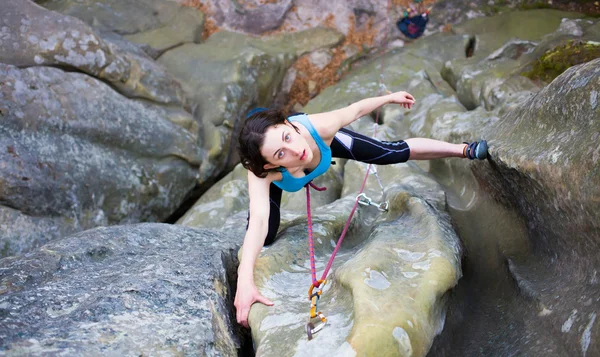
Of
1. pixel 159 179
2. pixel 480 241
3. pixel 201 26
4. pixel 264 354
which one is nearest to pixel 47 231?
pixel 159 179

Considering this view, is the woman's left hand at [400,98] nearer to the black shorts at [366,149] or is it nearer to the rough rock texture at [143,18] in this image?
the black shorts at [366,149]

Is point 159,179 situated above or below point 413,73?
below

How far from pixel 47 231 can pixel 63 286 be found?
131 inches

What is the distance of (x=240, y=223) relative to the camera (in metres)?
4.91

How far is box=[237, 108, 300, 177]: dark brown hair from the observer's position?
3186mm

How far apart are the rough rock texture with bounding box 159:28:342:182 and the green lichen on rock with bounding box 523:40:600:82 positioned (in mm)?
4393

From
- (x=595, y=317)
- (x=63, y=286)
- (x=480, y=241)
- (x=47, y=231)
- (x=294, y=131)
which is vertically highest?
(x=294, y=131)

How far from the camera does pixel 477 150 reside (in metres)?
3.93

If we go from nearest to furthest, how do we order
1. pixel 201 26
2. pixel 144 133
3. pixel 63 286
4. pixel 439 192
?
pixel 63 286
pixel 439 192
pixel 144 133
pixel 201 26

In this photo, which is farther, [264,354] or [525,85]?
[525,85]

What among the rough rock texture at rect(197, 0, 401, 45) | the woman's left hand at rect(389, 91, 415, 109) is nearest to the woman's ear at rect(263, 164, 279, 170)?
the woman's left hand at rect(389, 91, 415, 109)

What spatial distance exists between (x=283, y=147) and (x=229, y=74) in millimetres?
5477

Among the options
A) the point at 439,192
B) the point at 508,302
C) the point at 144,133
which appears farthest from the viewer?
the point at 144,133

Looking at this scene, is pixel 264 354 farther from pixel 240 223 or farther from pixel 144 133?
pixel 144 133
